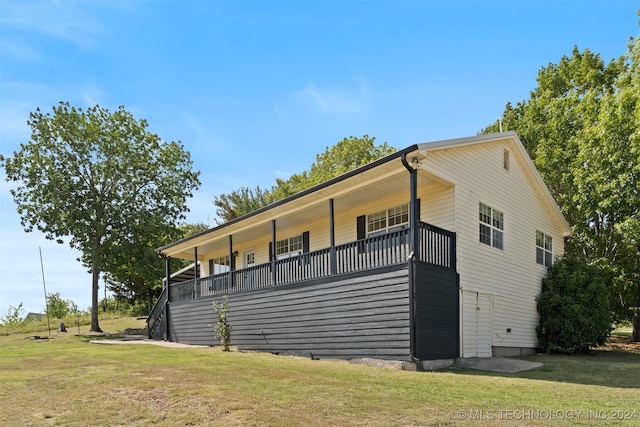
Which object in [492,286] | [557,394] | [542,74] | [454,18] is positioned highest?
[542,74]

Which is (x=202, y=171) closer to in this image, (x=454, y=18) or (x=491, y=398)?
(x=454, y=18)

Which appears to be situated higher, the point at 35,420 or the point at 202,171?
the point at 202,171

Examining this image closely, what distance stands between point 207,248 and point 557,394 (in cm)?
1730

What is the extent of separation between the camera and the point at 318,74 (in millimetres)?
13508

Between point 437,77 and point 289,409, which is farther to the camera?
point 437,77

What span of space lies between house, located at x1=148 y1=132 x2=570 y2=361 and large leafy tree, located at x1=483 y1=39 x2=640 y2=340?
2.26 m

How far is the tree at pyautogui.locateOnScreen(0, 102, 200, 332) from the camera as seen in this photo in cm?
2859

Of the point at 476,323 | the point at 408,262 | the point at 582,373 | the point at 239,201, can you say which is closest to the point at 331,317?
the point at 408,262

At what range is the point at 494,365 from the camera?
1216cm

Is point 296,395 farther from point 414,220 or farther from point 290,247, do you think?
point 290,247

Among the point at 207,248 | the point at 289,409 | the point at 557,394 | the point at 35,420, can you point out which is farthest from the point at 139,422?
the point at 207,248

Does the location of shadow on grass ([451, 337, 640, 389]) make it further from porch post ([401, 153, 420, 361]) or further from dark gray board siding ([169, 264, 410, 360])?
dark gray board siding ([169, 264, 410, 360])

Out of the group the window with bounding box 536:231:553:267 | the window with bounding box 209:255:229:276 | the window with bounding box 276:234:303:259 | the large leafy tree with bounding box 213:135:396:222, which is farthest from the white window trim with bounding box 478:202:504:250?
the large leafy tree with bounding box 213:135:396:222

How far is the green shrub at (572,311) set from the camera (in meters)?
Result: 16.5
